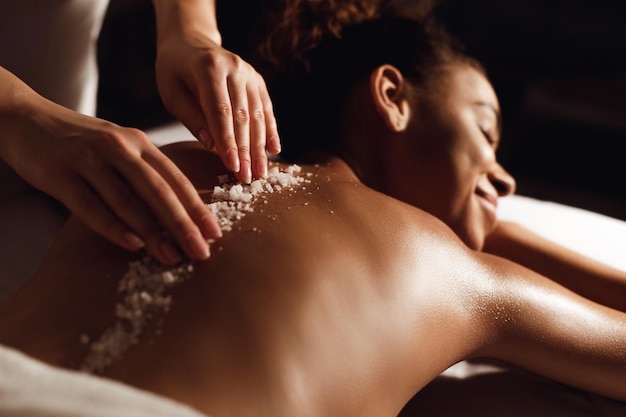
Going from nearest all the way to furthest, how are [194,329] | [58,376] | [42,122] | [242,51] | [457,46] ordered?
[58,376] < [194,329] < [42,122] < [457,46] < [242,51]

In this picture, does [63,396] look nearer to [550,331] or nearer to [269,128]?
[269,128]

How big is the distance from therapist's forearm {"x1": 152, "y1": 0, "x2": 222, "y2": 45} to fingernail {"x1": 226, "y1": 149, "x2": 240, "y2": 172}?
1.00 feet

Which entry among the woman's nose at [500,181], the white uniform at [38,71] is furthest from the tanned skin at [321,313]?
the white uniform at [38,71]

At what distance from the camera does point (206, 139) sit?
980 millimetres

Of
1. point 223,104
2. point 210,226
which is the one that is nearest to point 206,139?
point 223,104

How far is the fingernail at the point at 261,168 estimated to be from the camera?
3.11 feet

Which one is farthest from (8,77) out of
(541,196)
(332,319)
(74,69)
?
(541,196)

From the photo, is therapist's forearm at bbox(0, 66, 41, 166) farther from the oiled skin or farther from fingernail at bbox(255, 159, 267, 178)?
fingernail at bbox(255, 159, 267, 178)

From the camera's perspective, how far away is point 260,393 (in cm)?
75

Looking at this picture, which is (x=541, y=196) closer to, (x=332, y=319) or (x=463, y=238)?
(x=463, y=238)

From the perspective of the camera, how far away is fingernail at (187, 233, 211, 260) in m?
0.79

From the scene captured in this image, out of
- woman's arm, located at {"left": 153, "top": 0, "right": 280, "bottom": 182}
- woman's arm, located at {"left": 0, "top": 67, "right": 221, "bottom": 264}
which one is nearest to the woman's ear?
woman's arm, located at {"left": 153, "top": 0, "right": 280, "bottom": 182}

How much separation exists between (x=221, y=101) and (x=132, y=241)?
0.83 ft

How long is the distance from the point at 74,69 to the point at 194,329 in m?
0.78
